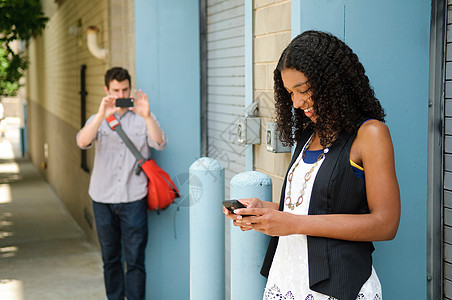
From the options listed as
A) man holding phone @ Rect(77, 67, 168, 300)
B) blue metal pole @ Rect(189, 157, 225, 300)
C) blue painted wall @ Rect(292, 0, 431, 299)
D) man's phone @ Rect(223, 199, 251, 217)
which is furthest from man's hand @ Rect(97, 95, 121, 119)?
man's phone @ Rect(223, 199, 251, 217)

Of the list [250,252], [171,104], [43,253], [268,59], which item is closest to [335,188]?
[250,252]

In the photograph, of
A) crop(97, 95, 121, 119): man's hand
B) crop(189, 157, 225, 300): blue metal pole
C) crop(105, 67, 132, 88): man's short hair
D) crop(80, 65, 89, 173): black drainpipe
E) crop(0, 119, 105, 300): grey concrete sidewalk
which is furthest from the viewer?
crop(80, 65, 89, 173): black drainpipe

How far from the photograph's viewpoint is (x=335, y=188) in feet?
6.79

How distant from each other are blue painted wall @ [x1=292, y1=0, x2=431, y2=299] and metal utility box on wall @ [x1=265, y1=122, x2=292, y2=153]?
54cm

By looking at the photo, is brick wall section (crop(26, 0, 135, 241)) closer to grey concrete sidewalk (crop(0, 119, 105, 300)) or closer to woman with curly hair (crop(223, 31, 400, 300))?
grey concrete sidewalk (crop(0, 119, 105, 300))

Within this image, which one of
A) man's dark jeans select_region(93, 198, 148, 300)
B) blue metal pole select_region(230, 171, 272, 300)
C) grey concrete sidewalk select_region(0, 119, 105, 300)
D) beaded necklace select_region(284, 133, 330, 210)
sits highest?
beaded necklace select_region(284, 133, 330, 210)

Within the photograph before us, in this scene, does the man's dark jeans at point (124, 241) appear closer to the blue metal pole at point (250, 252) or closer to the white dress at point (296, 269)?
the blue metal pole at point (250, 252)

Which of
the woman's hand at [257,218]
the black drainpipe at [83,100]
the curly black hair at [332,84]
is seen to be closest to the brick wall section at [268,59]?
the curly black hair at [332,84]

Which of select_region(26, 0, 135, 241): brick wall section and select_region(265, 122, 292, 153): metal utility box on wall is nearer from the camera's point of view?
select_region(265, 122, 292, 153): metal utility box on wall

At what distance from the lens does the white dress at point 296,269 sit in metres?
2.10

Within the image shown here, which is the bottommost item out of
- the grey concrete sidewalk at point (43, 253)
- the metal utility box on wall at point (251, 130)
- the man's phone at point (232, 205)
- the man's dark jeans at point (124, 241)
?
the grey concrete sidewalk at point (43, 253)

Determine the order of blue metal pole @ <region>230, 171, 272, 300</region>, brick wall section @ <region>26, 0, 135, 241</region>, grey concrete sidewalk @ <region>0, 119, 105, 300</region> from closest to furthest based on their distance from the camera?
blue metal pole @ <region>230, 171, 272, 300</region> → brick wall section @ <region>26, 0, 135, 241</region> → grey concrete sidewalk @ <region>0, 119, 105, 300</region>

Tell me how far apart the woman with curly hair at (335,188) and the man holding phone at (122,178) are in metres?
2.77

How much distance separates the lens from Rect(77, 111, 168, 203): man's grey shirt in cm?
488
